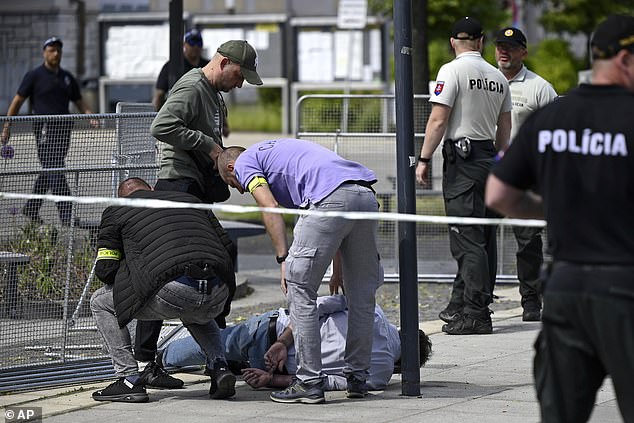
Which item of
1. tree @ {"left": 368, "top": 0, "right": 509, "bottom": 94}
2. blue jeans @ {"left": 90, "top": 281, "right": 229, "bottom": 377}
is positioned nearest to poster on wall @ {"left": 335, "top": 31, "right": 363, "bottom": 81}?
tree @ {"left": 368, "top": 0, "right": 509, "bottom": 94}

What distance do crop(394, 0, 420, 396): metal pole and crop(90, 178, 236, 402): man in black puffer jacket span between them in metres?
0.84

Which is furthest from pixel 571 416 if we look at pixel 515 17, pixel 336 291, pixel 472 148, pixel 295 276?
pixel 515 17

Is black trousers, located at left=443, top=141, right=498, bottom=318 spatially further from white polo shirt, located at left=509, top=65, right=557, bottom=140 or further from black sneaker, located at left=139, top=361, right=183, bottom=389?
black sneaker, located at left=139, top=361, right=183, bottom=389

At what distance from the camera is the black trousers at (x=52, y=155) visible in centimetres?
677

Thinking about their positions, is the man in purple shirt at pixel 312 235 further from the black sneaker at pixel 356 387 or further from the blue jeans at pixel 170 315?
the blue jeans at pixel 170 315

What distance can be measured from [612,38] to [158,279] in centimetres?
269

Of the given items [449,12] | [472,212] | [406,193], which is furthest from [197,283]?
[449,12]

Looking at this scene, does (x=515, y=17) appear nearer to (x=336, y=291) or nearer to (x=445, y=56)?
(x=445, y=56)

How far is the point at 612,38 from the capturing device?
397cm

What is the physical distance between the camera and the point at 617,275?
3.85 metres

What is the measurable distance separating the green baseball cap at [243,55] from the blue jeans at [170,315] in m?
1.26

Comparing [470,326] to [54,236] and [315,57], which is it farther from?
[315,57]

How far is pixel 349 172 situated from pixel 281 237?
45cm

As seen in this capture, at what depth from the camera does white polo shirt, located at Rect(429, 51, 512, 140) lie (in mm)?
8109
